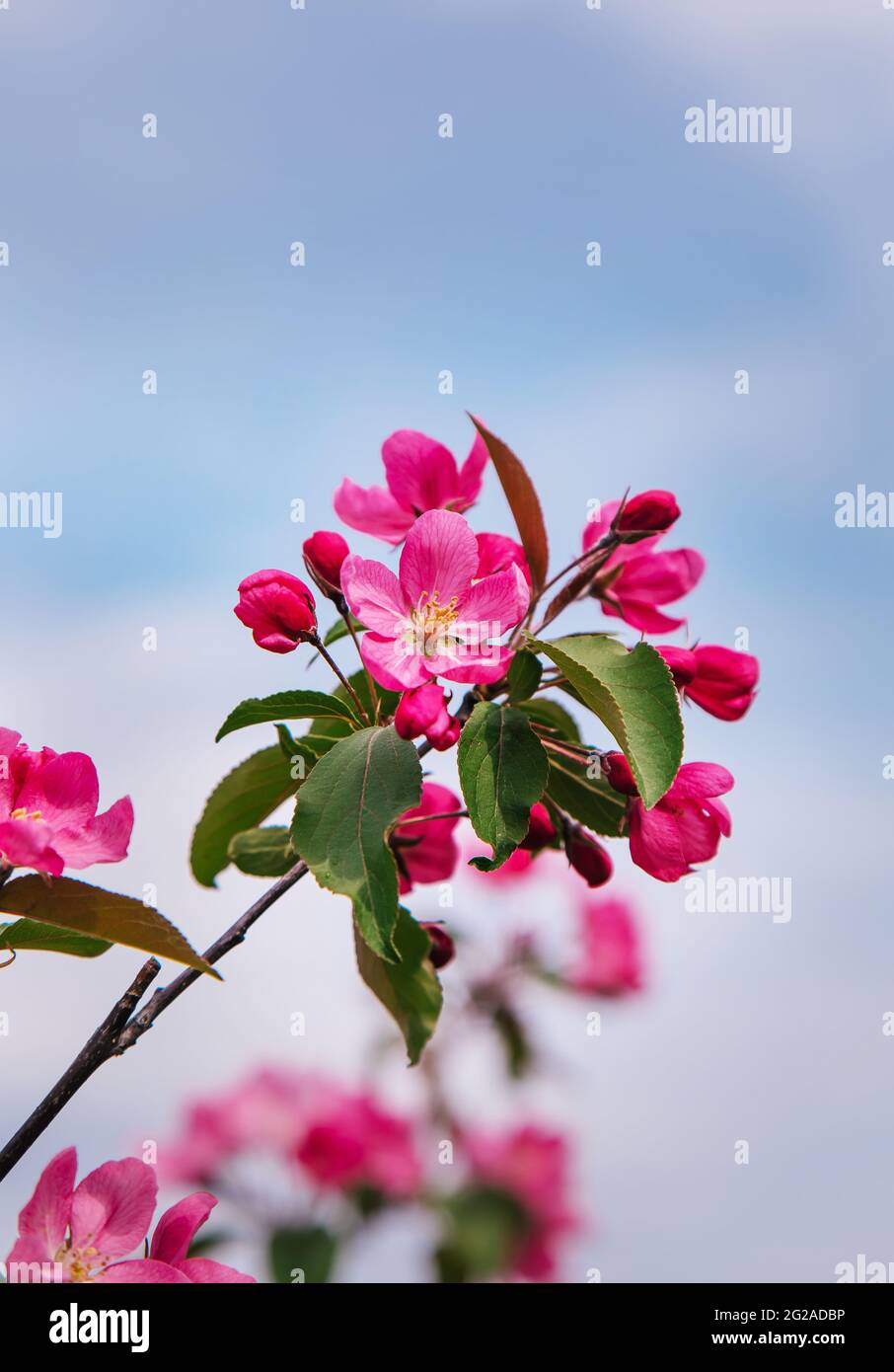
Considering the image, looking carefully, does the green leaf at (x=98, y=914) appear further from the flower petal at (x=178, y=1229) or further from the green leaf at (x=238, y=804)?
the green leaf at (x=238, y=804)

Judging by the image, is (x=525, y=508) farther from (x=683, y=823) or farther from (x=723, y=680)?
(x=683, y=823)

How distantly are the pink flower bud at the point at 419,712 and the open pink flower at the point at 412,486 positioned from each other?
1.44ft

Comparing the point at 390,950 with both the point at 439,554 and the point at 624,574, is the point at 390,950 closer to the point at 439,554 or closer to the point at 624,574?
the point at 439,554

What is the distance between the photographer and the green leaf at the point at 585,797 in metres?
1.46

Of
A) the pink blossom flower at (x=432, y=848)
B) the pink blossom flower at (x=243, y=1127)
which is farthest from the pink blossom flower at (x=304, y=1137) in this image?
the pink blossom flower at (x=432, y=848)

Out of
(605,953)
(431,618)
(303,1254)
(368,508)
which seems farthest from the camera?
(605,953)

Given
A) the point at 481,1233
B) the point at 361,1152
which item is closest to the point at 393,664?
the point at 361,1152

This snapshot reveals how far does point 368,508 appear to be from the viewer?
170 cm

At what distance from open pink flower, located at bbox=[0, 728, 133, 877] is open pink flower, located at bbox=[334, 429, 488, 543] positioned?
58 cm

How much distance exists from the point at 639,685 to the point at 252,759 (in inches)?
20.1

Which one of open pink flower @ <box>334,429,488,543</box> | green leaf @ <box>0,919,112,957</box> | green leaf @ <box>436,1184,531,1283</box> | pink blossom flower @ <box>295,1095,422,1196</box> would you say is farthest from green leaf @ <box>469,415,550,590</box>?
pink blossom flower @ <box>295,1095,422,1196</box>

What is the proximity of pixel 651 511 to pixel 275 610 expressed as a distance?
0.49 meters
